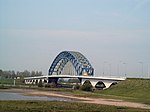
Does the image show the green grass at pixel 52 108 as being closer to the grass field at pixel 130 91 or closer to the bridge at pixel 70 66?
the grass field at pixel 130 91

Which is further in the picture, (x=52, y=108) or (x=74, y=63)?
(x=74, y=63)

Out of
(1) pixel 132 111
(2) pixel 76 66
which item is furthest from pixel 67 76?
(1) pixel 132 111

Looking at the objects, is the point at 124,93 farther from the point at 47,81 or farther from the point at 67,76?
the point at 47,81

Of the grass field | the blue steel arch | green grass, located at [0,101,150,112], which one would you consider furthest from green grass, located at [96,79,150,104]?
the blue steel arch

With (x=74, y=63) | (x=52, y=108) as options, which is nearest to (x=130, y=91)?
(x=52, y=108)

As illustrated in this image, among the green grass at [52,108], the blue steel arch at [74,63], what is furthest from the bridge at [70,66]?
the green grass at [52,108]

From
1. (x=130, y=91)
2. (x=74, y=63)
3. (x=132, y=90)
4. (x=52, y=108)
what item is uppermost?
(x=74, y=63)

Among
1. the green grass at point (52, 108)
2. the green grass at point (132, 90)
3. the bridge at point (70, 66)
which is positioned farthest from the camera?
the bridge at point (70, 66)

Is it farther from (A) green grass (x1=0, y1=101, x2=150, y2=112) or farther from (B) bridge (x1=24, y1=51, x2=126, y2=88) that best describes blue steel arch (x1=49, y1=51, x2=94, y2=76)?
(A) green grass (x1=0, y1=101, x2=150, y2=112)

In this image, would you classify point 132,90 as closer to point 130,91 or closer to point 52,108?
point 130,91

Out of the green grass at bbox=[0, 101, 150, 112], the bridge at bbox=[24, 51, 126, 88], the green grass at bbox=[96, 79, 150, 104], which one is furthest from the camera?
the bridge at bbox=[24, 51, 126, 88]

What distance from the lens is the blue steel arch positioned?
516ft

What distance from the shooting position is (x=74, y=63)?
16300 cm

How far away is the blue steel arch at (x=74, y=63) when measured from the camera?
157 meters
